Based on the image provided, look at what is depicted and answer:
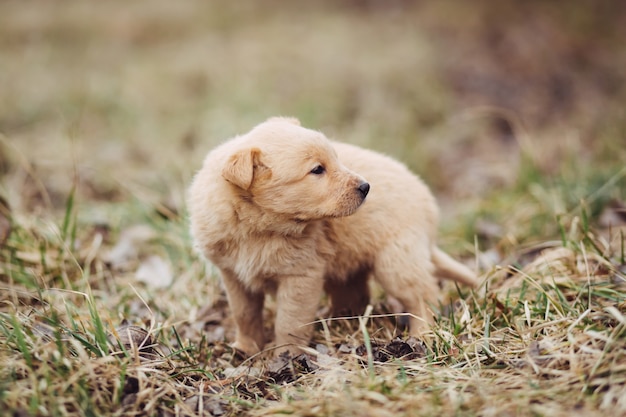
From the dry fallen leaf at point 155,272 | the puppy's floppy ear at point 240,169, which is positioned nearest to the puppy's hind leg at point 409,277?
the puppy's floppy ear at point 240,169

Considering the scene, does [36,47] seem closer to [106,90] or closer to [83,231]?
[106,90]

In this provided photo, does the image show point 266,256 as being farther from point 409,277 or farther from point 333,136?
point 333,136

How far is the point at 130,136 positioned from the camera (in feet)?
26.8

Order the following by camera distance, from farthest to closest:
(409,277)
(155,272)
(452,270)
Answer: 1. (155,272)
2. (452,270)
3. (409,277)

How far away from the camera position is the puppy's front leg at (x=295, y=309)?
11.1 ft

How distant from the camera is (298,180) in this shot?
3195 mm

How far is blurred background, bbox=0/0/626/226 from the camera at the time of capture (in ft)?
22.0

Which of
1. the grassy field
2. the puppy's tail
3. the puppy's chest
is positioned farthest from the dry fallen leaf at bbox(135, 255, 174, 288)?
the puppy's tail

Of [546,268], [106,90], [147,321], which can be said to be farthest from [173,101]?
[546,268]

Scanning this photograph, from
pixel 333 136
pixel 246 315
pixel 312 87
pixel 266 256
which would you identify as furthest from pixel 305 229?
pixel 312 87

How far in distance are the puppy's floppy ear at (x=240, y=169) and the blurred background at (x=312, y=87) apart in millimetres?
2262

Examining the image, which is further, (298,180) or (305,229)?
(305,229)

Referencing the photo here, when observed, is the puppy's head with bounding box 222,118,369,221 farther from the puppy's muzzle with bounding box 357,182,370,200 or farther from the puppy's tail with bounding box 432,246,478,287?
the puppy's tail with bounding box 432,246,478,287

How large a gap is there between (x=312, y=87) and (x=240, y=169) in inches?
272
